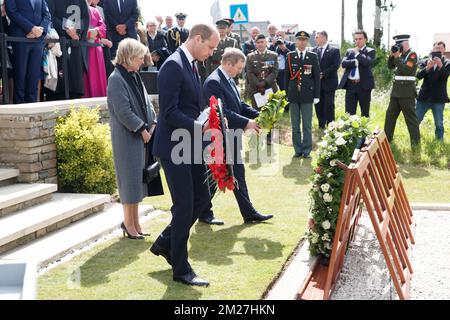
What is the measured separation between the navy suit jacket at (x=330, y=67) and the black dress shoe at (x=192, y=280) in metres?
8.77

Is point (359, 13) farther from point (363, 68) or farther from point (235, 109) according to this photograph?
point (235, 109)

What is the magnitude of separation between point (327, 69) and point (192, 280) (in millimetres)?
8866

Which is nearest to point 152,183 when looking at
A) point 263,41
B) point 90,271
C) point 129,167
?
point 129,167

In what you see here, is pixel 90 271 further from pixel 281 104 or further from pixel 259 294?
pixel 281 104

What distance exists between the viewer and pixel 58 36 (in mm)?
9234

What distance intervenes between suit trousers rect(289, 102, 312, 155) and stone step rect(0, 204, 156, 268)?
15.7 ft

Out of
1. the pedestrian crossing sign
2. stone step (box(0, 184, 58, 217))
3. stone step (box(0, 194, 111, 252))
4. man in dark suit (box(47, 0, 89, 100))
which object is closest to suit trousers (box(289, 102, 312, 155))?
man in dark suit (box(47, 0, 89, 100))

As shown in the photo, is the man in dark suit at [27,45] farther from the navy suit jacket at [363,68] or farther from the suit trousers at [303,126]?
the navy suit jacket at [363,68]

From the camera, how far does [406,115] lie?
1226cm

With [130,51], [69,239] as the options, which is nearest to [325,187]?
[130,51]

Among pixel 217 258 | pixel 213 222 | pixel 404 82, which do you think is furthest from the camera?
pixel 404 82

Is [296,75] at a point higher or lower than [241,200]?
higher
